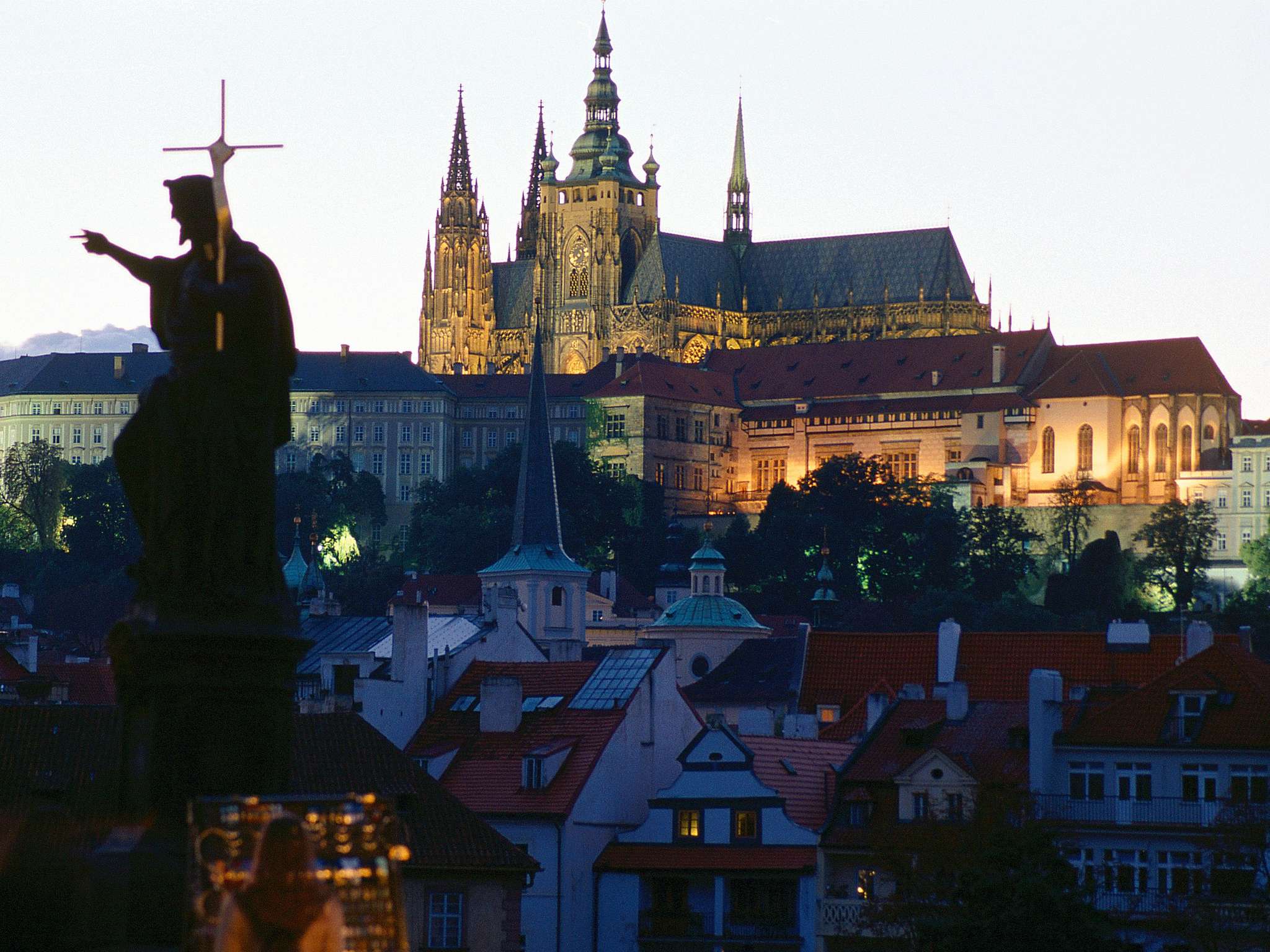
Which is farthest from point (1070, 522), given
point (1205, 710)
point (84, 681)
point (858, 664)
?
point (1205, 710)

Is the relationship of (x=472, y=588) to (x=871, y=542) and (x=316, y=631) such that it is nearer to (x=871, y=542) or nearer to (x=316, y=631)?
(x=871, y=542)

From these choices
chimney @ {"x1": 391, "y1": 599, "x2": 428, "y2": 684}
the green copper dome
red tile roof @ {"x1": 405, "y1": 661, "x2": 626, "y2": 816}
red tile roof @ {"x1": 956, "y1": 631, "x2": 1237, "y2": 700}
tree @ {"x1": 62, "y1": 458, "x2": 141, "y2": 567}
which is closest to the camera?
red tile roof @ {"x1": 405, "y1": 661, "x2": 626, "y2": 816}

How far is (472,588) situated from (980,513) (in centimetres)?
4462

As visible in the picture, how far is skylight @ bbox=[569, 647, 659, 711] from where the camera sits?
188 ft

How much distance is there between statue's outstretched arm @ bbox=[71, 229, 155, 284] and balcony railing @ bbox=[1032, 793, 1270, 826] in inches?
1428

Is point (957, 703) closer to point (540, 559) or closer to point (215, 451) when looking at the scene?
point (215, 451)

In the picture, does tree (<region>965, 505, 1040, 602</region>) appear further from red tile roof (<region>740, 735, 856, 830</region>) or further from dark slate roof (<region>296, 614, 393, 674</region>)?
red tile roof (<region>740, 735, 856, 830</region>)

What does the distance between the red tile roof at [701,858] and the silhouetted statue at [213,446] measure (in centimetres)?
4101

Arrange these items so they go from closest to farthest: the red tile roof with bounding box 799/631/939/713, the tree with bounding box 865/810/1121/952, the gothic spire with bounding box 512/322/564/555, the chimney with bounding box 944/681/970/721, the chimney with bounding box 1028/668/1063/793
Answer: the tree with bounding box 865/810/1121/952 < the chimney with bounding box 1028/668/1063/793 < the chimney with bounding box 944/681/970/721 < the red tile roof with bounding box 799/631/939/713 < the gothic spire with bounding box 512/322/564/555

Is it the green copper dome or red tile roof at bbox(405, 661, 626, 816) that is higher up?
the green copper dome

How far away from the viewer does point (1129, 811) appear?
4991cm

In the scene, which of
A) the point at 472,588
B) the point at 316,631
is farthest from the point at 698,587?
the point at 472,588

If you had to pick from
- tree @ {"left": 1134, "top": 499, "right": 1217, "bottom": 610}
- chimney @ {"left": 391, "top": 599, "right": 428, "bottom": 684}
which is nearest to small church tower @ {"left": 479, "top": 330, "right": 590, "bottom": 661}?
tree @ {"left": 1134, "top": 499, "right": 1217, "bottom": 610}

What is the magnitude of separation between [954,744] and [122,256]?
43068 millimetres
